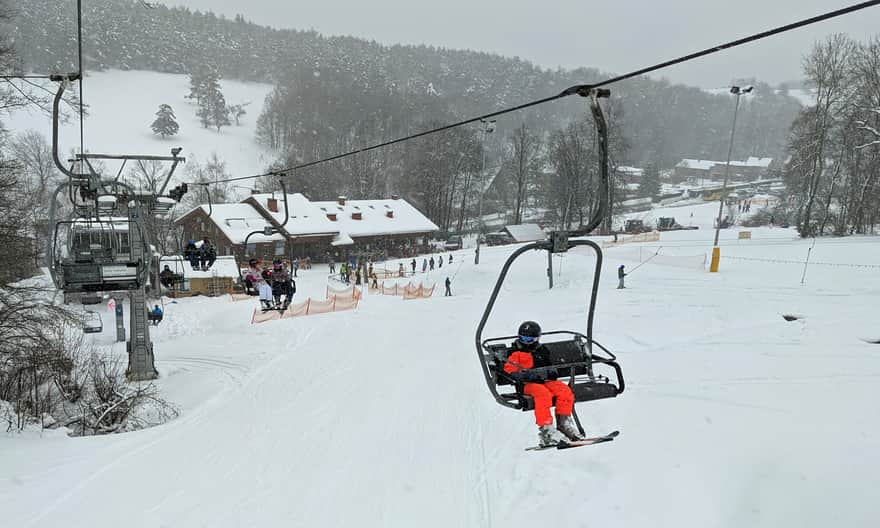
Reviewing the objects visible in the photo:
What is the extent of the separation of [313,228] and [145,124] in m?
60.0

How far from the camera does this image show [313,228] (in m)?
44.9

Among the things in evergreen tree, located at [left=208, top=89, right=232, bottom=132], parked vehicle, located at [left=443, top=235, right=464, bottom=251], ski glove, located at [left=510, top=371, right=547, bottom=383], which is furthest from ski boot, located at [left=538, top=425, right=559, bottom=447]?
evergreen tree, located at [left=208, top=89, right=232, bottom=132]

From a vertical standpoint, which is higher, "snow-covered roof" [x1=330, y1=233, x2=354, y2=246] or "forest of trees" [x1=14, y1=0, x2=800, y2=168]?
"forest of trees" [x1=14, y1=0, x2=800, y2=168]

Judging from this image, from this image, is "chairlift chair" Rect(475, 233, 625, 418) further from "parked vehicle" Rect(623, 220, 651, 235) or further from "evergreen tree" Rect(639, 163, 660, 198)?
"evergreen tree" Rect(639, 163, 660, 198)

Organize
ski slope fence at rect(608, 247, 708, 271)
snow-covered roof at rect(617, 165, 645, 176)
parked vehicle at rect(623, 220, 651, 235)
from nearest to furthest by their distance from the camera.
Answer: ski slope fence at rect(608, 247, 708, 271)
parked vehicle at rect(623, 220, 651, 235)
snow-covered roof at rect(617, 165, 645, 176)

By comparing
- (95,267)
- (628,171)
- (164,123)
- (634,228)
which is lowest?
(95,267)

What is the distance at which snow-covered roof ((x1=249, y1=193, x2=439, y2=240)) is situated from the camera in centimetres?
4519

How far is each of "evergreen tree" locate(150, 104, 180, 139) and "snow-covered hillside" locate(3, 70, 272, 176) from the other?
3.59ft

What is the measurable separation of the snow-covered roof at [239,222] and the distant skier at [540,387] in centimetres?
3760

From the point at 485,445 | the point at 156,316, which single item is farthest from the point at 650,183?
Answer: the point at 485,445

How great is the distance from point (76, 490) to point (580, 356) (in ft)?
24.3

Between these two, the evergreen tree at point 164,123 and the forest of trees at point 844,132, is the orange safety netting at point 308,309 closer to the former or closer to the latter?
the forest of trees at point 844,132

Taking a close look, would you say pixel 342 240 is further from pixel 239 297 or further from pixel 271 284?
pixel 271 284

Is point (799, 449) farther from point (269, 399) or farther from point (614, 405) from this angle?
point (269, 399)
